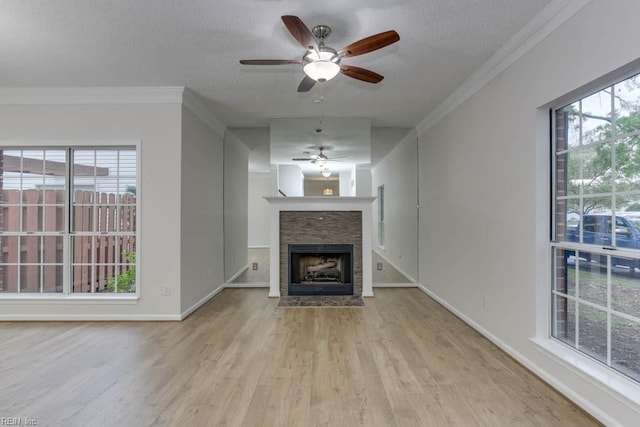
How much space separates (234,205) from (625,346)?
5.38 metres

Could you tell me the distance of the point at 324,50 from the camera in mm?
2357

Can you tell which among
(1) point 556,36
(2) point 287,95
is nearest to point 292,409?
(1) point 556,36

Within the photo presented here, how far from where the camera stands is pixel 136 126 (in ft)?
12.6

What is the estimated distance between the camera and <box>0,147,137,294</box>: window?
3861mm

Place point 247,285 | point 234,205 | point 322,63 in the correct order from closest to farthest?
point 322,63 → point 247,285 → point 234,205

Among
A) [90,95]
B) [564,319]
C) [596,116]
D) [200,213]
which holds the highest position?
[90,95]

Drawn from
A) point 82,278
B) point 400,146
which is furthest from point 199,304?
point 400,146

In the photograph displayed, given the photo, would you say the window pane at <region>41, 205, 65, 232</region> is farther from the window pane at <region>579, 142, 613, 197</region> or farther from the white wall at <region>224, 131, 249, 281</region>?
the window pane at <region>579, 142, 613, 197</region>

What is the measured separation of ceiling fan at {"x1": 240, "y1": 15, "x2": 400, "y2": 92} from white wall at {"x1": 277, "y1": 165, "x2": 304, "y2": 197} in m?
2.47

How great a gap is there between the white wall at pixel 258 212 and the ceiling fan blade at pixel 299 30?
8437mm

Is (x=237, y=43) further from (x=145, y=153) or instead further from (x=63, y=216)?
(x=63, y=216)

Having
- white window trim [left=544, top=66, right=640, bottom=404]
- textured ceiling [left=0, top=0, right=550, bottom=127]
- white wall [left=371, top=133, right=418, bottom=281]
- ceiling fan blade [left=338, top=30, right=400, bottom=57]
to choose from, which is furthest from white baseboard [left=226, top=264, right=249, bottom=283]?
white window trim [left=544, top=66, right=640, bottom=404]

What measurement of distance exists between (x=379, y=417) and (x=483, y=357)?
132 centimetres

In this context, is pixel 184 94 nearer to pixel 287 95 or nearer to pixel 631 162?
pixel 287 95
